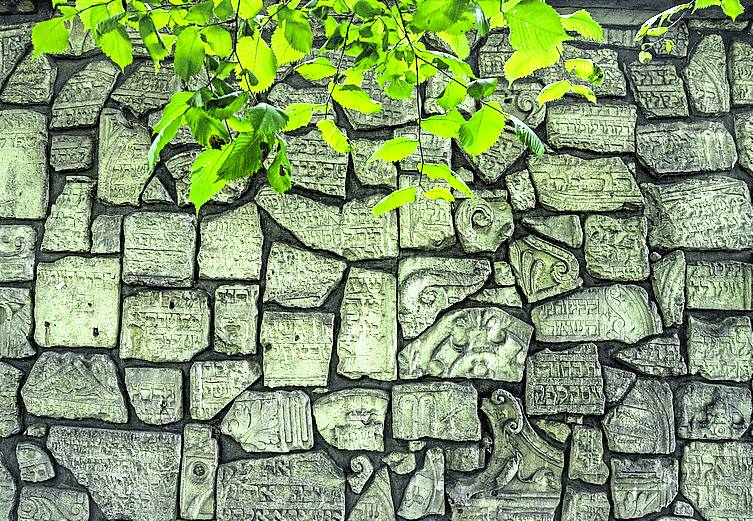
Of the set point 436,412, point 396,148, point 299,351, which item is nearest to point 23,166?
point 299,351

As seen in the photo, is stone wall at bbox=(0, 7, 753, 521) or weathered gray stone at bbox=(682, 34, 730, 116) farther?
weathered gray stone at bbox=(682, 34, 730, 116)

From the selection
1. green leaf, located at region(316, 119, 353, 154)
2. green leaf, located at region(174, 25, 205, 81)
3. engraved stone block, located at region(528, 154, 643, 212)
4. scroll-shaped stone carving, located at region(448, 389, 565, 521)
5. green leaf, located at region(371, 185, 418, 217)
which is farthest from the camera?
engraved stone block, located at region(528, 154, 643, 212)

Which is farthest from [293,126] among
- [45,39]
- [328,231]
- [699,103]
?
[699,103]

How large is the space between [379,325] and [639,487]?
114cm

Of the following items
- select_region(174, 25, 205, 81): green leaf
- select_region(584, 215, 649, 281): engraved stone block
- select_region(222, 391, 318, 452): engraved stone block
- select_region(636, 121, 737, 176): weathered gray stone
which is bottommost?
select_region(222, 391, 318, 452): engraved stone block

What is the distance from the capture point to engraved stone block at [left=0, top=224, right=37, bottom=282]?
325 cm

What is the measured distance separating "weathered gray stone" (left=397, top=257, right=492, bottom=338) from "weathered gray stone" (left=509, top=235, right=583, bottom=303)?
0.13 metres

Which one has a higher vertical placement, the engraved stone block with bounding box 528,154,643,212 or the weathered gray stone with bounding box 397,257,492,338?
the engraved stone block with bounding box 528,154,643,212

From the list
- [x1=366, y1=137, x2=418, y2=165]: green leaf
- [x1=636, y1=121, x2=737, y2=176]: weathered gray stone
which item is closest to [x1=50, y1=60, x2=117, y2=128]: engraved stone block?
[x1=366, y1=137, x2=418, y2=165]: green leaf

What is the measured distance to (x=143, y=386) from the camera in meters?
3.20

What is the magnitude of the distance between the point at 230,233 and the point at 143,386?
0.66 metres

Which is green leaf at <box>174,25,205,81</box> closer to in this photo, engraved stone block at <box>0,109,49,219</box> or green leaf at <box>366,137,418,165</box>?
green leaf at <box>366,137,418,165</box>

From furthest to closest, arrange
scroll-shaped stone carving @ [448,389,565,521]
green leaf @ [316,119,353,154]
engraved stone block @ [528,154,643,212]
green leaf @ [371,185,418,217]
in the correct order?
engraved stone block @ [528,154,643,212] → scroll-shaped stone carving @ [448,389,565,521] → green leaf @ [316,119,353,154] → green leaf @ [371,185,418,217]

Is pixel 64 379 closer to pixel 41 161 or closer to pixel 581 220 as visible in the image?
pixel 41 161
